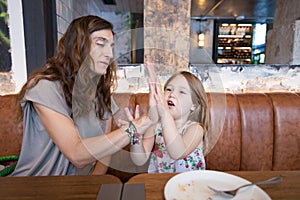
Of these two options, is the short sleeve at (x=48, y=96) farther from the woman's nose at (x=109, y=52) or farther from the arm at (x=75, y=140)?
the woman's nose at (x=109, y=52)

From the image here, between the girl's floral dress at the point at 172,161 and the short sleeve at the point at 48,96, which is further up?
the short sleeve at the point at 48,96

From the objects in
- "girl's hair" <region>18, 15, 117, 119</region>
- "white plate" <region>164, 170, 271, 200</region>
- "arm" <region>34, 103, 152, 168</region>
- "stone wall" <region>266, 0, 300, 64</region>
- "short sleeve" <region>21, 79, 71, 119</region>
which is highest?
"stone wall" <region>266, 0, 300, 64</region>

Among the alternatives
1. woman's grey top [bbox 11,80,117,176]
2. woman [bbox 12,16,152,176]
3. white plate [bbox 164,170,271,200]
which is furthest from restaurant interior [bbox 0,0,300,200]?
woman's grey top [bbox 11,80,117,176]

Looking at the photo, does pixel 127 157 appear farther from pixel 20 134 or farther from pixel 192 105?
pixel 20 134

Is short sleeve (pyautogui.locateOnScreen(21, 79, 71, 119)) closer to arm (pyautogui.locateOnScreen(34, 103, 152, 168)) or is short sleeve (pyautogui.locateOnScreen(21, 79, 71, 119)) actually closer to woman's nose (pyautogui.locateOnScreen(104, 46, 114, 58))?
arm (pyautogui.locateOnScreen(34, 103, 152, 168))

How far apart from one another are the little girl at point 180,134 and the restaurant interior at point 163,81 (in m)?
0.08

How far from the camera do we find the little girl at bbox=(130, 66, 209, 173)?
99 cm

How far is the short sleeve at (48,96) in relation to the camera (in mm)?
914

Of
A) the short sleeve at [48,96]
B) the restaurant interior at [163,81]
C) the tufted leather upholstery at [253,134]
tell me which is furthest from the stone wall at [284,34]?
the short sleeve at [48,96]

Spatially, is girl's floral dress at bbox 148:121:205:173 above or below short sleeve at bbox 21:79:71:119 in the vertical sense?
below

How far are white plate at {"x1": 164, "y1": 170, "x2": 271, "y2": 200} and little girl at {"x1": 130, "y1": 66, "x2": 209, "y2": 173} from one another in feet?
0.80

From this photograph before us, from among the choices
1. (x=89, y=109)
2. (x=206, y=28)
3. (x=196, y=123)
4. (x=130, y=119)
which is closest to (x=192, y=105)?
(x=196, y=123)

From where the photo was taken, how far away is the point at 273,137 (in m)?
1.52

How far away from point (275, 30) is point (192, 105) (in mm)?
2365
